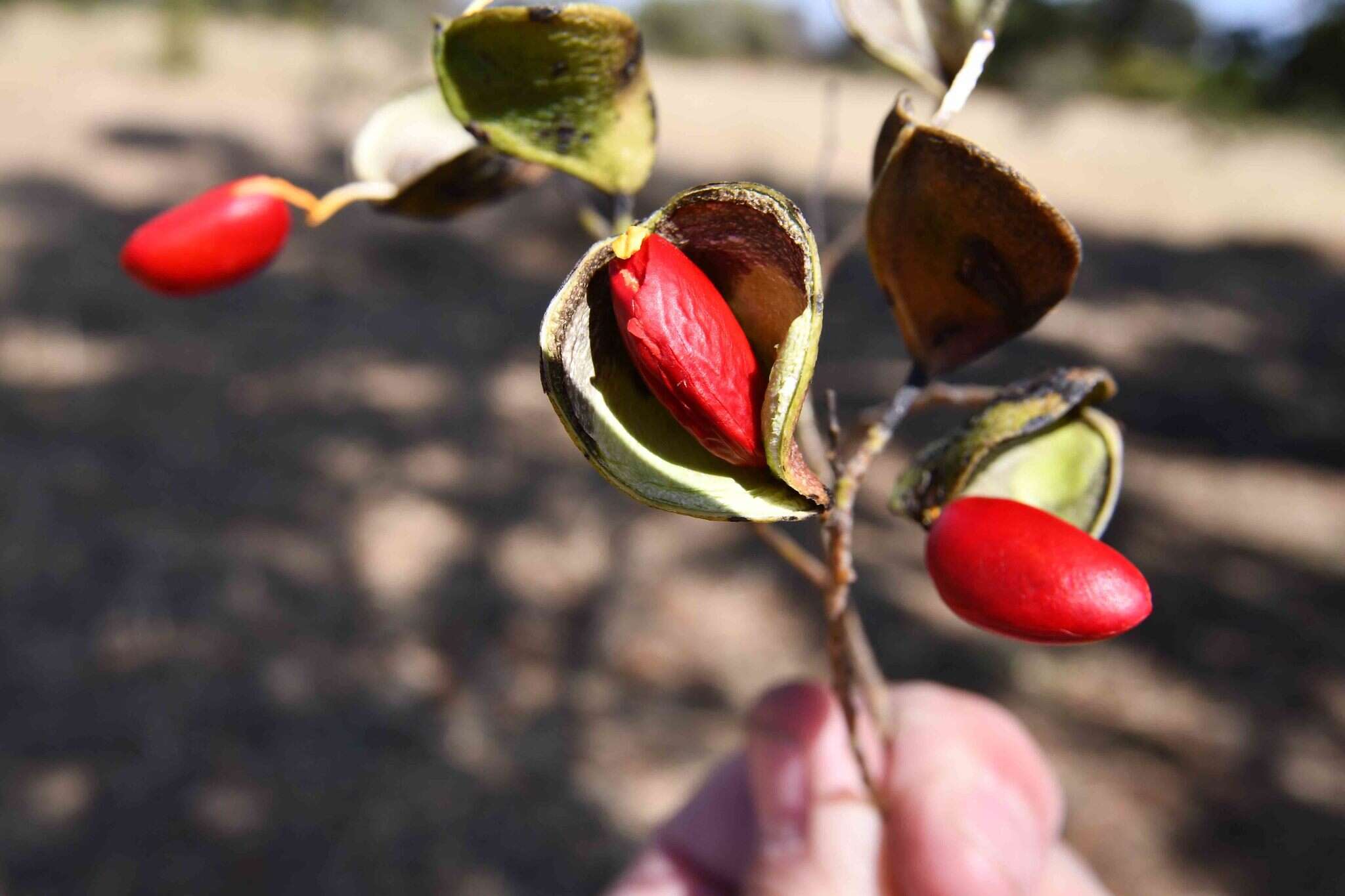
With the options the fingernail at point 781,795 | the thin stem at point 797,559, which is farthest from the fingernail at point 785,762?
the thin stem at point 797,559

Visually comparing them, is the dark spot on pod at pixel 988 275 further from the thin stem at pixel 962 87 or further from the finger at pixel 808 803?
the finger at pixel 808 803

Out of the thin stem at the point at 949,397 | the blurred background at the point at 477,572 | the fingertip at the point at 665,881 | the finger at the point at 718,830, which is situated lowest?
the blurred background at the point at 477,572

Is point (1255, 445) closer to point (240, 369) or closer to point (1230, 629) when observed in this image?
point (1230, 629)

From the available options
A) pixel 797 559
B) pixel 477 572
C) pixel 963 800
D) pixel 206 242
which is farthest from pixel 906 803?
pixel 477 572

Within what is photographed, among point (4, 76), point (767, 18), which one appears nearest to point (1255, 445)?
point (4, 76)

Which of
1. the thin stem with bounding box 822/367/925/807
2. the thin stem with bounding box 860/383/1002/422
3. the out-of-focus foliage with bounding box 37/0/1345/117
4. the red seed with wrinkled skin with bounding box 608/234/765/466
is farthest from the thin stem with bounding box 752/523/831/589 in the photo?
the out-of-focus foliage with bounding box 37/0/1345/117

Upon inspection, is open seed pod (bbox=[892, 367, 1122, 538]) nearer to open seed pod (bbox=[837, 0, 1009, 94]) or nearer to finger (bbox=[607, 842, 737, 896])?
open seed pod (bbox=[837, 0, 1009, 94])

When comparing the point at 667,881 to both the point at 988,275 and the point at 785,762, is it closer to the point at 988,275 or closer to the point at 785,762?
the point at 785,762
